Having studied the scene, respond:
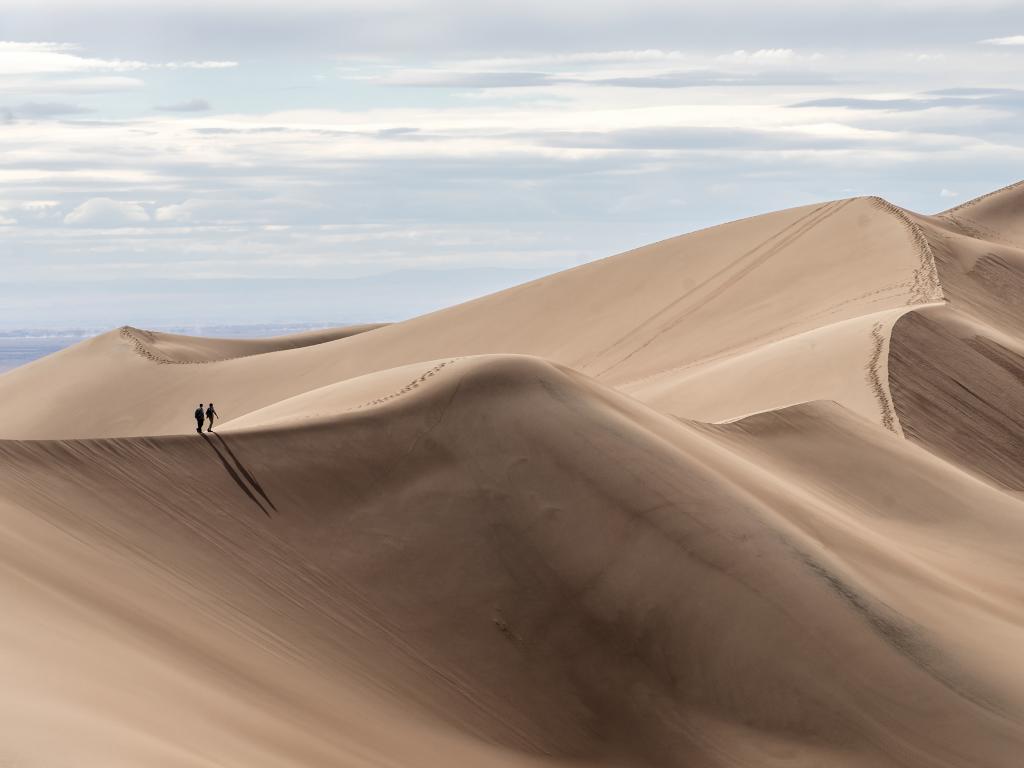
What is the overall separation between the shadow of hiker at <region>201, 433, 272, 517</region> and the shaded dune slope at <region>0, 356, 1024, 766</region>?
3 cm

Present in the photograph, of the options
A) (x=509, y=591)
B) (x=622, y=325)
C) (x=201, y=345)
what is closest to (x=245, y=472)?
(x=509, y=591)

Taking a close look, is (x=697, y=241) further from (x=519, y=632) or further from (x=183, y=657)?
(x=183, y=657)

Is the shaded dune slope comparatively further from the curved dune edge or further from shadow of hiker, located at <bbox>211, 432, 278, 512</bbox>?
the curved dune edge

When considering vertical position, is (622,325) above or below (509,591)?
above

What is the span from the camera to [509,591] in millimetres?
16469

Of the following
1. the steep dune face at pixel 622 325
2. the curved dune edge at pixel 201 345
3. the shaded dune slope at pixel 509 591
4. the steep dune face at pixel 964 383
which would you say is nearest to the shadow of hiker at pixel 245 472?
the shaded dune slope at pixel 509 591

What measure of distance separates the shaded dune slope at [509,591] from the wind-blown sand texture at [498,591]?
4cm

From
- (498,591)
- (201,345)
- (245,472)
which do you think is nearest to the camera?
(498,591)

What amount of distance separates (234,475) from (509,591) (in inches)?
140

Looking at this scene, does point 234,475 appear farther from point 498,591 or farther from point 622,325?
point 622,325

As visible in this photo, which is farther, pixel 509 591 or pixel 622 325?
pixel 622 325

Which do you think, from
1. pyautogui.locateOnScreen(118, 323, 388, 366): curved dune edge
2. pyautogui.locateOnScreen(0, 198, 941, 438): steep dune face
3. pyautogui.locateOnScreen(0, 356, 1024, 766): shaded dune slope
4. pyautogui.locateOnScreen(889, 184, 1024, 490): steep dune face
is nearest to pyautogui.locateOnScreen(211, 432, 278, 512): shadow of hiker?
pyautogui.locateOnScreen(0, 356, 1024, 766): shaded dune slope

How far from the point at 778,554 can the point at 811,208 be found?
→ 3885 cm

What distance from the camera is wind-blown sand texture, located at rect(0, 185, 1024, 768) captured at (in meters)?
12.2
